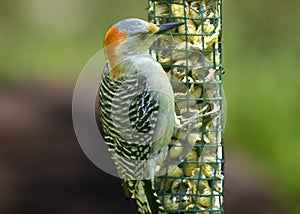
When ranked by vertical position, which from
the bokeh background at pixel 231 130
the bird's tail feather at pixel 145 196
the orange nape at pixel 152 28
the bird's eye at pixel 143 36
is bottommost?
the bokeh background at pixel 231 130

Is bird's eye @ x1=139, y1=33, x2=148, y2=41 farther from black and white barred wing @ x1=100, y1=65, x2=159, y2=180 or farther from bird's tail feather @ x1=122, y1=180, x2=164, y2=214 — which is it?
bird's tail feather @ x1=122, y1=180, x2=164, y2=214

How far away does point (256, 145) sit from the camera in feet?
34.3

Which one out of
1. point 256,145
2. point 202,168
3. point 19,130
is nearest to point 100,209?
point 19,130

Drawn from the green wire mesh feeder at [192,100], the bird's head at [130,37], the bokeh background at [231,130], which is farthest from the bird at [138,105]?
the bokeh background at [231,130]

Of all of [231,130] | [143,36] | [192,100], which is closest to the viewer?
[143,36]

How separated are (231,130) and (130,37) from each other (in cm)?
471

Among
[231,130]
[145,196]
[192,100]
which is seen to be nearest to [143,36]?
[192,100]

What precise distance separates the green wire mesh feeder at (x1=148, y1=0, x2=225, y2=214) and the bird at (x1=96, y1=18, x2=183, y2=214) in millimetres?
147

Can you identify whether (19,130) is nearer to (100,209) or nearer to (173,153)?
(100,209)

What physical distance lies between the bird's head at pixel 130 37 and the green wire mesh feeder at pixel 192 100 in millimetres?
222

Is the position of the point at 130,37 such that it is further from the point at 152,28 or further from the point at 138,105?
the point at 138,105

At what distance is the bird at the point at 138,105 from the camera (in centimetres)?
593

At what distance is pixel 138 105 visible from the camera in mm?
5949

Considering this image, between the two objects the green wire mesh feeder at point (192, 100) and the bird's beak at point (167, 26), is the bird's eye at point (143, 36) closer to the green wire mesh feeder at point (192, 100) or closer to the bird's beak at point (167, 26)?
the bird's beak at point (167, 26)
